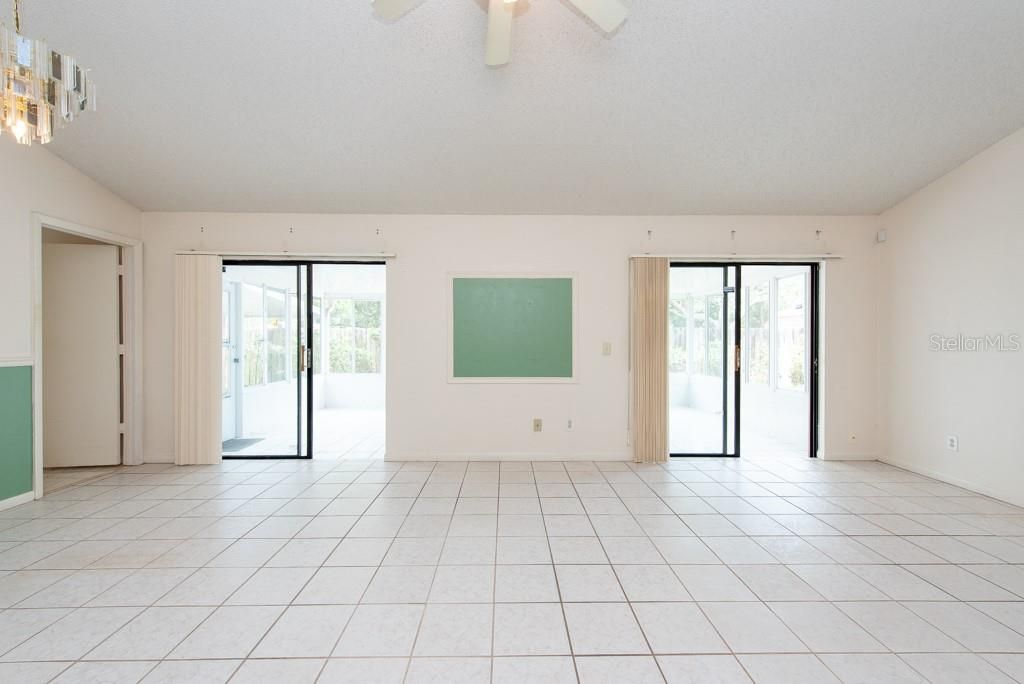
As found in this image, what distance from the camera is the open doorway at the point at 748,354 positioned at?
200 inches

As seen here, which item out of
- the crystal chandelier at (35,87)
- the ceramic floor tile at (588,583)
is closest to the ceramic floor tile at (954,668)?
the ceramic floor tile at (588,583)

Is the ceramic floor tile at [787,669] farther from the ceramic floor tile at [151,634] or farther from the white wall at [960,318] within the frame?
the white wall at [960,318]

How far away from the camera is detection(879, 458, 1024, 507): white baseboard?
3653mm

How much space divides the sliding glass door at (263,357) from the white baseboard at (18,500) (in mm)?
1506

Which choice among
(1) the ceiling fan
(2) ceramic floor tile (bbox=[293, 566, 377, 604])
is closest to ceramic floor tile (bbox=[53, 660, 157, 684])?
(2) ceramic floor tile (bbox=[293, 566, 377, 604])

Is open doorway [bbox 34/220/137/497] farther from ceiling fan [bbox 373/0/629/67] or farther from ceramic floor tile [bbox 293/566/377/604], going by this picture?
ceiling fan [bbox 373/0/629/67]

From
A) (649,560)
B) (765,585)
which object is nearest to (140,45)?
(649,560)

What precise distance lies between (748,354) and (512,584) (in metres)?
5.71

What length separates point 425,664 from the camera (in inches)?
71.9

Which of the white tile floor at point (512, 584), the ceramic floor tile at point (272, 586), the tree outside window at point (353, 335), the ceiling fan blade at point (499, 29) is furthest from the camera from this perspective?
the tree outside window at point (353, 335)

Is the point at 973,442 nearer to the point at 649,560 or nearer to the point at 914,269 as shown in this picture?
the point at 914,269

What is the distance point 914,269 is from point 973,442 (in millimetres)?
1644

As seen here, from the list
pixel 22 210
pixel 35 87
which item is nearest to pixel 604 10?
pixel 35 87

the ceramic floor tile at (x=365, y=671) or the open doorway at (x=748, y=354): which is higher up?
the open doorway at (x=748, y=354)
